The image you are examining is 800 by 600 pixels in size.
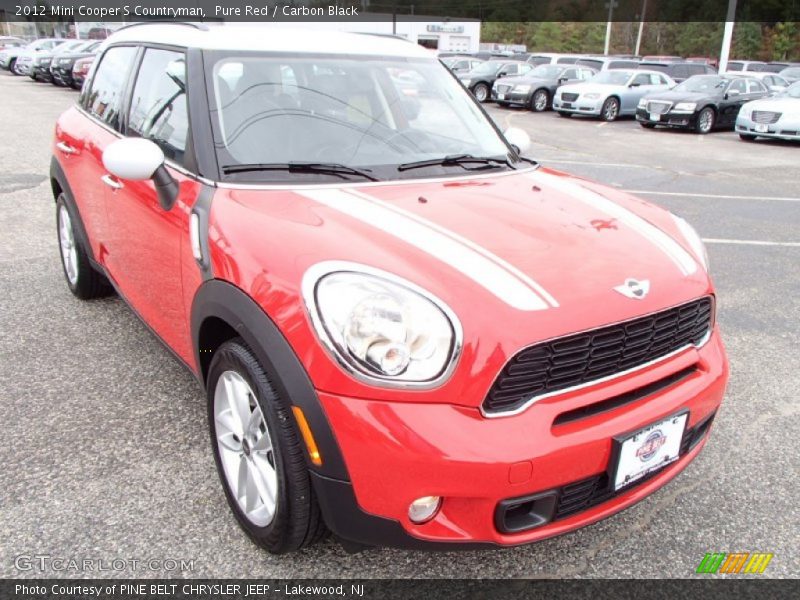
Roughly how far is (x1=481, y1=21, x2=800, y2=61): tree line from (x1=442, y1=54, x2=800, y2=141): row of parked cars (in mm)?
35902

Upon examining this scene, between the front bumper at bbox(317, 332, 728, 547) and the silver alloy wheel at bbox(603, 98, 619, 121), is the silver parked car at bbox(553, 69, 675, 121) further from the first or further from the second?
the front bumper at bbox(317, 332, 728, 547)

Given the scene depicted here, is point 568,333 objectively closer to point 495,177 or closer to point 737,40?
point 495,177

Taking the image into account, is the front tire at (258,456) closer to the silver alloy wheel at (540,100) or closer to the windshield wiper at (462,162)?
the windshield wiper at (462,162)

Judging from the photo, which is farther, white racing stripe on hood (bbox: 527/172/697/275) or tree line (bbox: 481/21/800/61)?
tree line (bbox: 481/21/800/61)

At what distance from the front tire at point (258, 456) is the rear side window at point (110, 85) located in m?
1.77

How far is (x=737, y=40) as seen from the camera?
55.5m

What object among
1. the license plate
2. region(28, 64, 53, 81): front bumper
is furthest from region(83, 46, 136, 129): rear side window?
region(28, 64, 53, 81): front bumper

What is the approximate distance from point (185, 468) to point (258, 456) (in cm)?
65

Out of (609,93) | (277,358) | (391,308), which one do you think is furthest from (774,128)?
(277,358)

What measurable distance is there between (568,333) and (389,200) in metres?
0.84

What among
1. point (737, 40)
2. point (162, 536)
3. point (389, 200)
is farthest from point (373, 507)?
point (737, 40)

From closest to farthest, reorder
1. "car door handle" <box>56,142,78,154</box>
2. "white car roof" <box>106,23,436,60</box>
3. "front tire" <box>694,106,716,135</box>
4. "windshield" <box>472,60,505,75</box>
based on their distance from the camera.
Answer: "white car roof" <box>106,23,436,60</box>, "car door handle" <box>56,142,78,154</box>, "front tire" <box>694,106,716,135</box>, "windshield" <box>472,60,505,75</box>

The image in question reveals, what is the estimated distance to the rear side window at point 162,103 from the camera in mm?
2666

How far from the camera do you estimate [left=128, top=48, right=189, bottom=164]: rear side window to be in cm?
267
